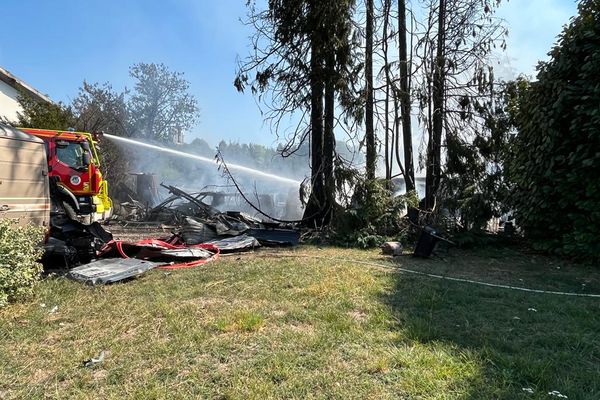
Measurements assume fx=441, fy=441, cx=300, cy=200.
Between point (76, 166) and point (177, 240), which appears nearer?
point (177, 240)

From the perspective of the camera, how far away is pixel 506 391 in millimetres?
2838

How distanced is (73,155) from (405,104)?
932 centimetres

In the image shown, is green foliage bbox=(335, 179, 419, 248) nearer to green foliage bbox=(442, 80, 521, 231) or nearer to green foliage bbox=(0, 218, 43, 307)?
green foliage bbox=(442, 80, 521, 231)

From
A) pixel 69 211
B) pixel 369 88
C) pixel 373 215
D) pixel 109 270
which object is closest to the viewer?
pixel 109 270

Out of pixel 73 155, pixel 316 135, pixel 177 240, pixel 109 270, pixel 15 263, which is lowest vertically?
pixel 109 270

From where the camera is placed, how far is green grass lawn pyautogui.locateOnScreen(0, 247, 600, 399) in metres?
2.92

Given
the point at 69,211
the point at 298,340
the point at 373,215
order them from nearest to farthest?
the point at 298,340 → the point at 69,211 → the point at 373,215

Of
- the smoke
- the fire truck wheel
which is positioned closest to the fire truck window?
the fire truck wheel

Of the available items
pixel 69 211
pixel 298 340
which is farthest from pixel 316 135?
pixel 298 340

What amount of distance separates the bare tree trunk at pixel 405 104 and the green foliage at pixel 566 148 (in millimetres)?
3565

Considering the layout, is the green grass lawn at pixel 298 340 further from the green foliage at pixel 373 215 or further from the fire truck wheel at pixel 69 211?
the green foliage at pixel 373 215

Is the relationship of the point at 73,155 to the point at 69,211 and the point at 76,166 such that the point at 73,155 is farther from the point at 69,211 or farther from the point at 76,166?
the point at 69,211

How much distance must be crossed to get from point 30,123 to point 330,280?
15.9 m

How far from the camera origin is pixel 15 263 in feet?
15.5
